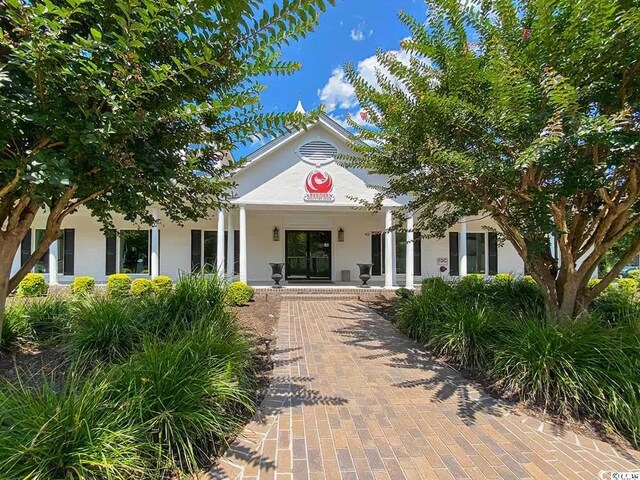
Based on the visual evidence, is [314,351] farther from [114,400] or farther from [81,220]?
[81,220]

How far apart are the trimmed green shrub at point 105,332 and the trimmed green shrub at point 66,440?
1.67 m

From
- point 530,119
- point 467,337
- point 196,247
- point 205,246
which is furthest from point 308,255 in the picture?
point 530,119

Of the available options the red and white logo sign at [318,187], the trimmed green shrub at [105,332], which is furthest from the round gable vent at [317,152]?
the trimmed green shrub at [105,332]

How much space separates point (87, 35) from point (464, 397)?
5.25 metres

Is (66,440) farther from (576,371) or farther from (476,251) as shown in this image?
(476,251)

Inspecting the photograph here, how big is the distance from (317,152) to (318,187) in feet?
4.40

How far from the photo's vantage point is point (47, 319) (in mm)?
5625

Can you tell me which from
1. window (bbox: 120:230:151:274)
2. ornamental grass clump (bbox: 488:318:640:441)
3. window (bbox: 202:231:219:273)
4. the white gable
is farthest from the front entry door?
ornamental grass clump (bbox: 488:318:640:441)

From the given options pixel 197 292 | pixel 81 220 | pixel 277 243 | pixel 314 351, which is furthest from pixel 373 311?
pixel 81 220

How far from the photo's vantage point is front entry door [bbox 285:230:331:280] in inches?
572

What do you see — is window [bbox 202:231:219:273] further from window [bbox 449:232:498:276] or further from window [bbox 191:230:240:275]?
window [bbox 449:232:498:276]

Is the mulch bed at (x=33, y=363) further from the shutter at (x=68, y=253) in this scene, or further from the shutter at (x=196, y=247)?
the shutter at (x=68, y=253)

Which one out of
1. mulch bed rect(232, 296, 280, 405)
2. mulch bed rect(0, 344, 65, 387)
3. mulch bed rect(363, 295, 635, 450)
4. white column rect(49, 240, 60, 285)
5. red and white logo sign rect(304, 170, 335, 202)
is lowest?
mulch bed rect(363, 295, 635, 450)

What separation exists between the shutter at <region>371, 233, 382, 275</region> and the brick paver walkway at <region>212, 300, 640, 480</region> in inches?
395
